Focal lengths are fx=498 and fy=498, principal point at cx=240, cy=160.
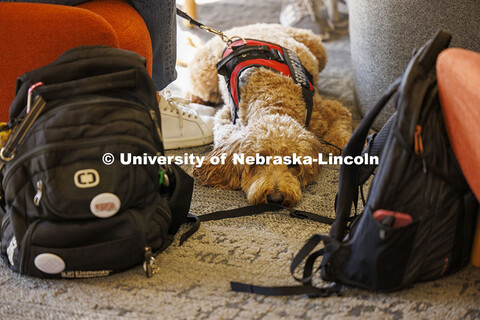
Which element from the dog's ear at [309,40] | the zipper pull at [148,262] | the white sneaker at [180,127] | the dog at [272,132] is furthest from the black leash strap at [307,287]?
the dog's ear at [309,40]

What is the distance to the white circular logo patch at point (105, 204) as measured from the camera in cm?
122

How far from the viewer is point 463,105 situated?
1.08m

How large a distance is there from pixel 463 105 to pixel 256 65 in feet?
3.52

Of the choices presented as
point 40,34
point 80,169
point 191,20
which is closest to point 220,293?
point 80,169

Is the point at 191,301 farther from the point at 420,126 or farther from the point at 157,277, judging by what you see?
the point at 420,126

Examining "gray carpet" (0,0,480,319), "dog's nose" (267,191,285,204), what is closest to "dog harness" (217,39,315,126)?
"dog's nose" (267,191,285,204)

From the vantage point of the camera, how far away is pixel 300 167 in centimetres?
179

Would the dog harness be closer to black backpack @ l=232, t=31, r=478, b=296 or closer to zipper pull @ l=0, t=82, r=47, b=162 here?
black backpack @ l=232, t=31, r=478, b=296

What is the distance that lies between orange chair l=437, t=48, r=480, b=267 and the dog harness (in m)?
0.91

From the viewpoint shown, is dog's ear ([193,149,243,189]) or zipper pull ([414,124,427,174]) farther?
dog's ear ([193,149,243,189])

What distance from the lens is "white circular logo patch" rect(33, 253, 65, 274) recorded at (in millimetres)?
1232

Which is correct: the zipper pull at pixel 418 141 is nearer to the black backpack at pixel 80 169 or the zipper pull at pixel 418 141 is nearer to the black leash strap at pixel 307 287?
the black leash strap at pixel 307 287

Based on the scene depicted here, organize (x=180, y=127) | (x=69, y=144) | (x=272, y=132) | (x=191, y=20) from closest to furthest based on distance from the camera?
(x=69, y=144) < (x=272, y=132) < (x=191, y=20) < (x=180, y=127)

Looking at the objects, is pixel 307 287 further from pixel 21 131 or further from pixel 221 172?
pixel 21 131
